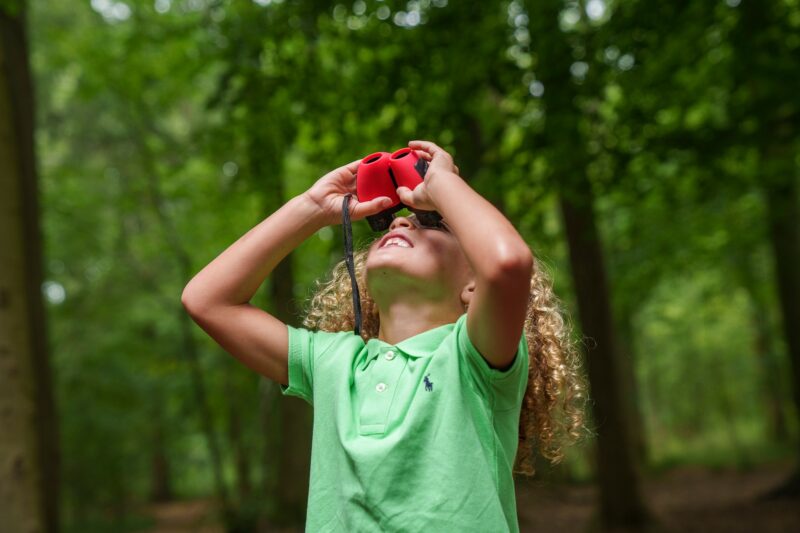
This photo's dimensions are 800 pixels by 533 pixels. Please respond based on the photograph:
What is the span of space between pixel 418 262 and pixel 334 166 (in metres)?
5.42

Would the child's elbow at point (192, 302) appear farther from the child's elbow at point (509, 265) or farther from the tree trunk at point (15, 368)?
the tree trunk at point (15, 368)

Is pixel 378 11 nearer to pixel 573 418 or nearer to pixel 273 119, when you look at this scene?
pixel 273 119

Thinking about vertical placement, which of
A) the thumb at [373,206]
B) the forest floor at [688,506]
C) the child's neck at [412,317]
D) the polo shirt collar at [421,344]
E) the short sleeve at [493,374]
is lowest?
the forest floor at [688,506]

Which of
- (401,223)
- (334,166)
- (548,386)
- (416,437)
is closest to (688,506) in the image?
(334,166)

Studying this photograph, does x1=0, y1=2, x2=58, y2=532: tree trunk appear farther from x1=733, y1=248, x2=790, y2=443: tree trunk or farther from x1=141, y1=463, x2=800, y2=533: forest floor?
x1=733, y1=248, x2=790, y2=443: tree trunk

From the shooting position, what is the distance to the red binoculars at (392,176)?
6.73 feet

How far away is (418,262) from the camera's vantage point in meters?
2.01

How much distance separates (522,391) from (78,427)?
1536cm

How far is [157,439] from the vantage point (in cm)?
1975

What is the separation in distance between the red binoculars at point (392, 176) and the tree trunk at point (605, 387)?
6489 millimetres

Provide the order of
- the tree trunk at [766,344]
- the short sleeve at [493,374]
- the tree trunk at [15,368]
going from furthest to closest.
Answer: the tree trunk at [766,344] → the tree trunk at [15,368] → the short sleeve at [493,374]

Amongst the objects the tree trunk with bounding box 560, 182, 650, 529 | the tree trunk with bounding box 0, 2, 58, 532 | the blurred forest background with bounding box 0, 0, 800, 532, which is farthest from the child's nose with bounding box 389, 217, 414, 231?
the tree trunk with bounding box 560, 182, 650, 529

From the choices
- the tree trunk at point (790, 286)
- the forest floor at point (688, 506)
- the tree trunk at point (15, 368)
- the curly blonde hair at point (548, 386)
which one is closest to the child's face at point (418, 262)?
the curly blonde hair at point (548, 386)

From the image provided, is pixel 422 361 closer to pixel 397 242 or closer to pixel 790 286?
pixel 397 242
